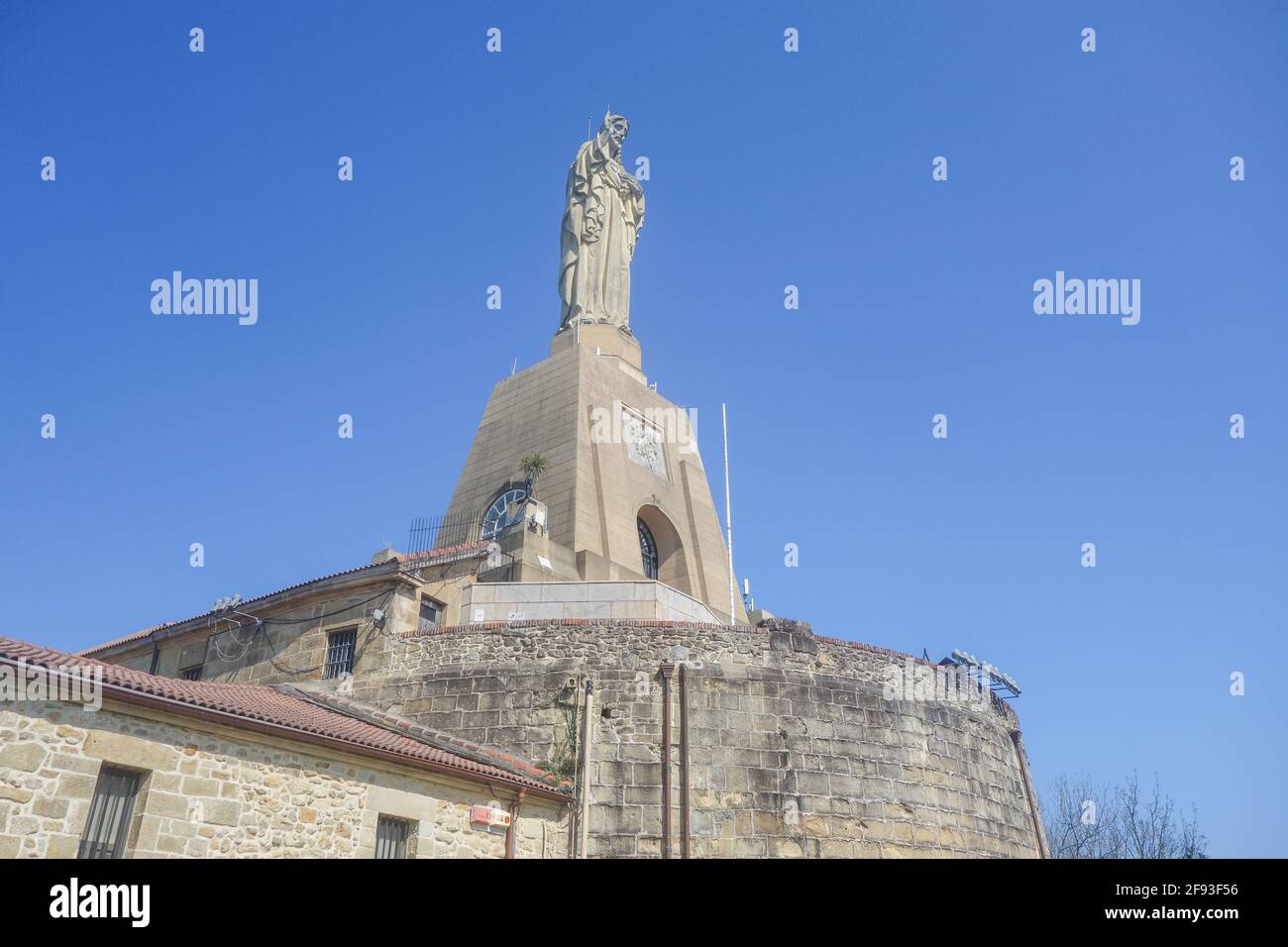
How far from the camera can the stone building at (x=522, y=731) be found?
1170 centimetres

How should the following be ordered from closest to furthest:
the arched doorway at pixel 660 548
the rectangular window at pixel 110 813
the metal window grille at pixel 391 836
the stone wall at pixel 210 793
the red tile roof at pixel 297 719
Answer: the stone wall at pixel 210 793
the rectangular window at pixel 110 813
the red tile roof at pixel 297 719
the metal window grille at pixel 391 836
the arched doorway at pixel 660 548

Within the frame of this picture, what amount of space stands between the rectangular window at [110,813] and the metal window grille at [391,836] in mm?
3444

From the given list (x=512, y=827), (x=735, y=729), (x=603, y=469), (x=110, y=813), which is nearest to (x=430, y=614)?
(x=512, y=827)

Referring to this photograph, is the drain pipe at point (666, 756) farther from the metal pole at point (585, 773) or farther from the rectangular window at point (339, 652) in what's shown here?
the rectangular window at point (339, 652)

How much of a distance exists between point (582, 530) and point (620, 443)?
4.55 metres

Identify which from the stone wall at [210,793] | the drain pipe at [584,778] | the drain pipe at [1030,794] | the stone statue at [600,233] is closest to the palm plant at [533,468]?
the stone statue at [600,233]

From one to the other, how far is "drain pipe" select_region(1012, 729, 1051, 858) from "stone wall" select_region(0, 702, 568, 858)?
42.5 feet

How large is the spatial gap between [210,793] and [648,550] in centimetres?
1921

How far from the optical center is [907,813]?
1766 centimetres

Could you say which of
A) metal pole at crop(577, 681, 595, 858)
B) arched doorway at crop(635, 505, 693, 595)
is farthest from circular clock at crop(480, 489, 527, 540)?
metal pole at crop(577, 681, 595, 858)
